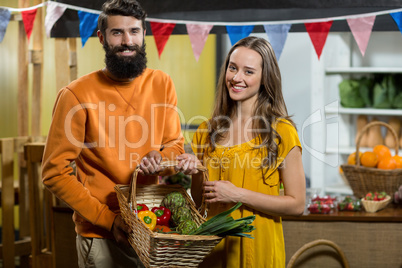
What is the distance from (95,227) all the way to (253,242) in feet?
1.87

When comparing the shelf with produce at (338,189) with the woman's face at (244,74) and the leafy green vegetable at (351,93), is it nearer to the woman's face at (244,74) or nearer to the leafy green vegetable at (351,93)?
the leafy green vegetable at (351,93)

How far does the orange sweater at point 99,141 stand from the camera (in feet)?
5.65

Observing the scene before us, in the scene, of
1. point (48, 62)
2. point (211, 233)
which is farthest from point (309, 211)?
point (48, 62)

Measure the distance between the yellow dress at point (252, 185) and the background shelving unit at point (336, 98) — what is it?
8.93ft

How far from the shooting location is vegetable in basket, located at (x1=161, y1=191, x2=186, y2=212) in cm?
166

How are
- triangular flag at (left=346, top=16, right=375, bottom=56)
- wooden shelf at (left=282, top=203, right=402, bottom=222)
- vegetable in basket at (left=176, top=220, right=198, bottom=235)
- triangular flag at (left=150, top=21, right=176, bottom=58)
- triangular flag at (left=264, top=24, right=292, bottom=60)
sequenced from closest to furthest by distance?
vegetable in basket at (left=176, top=220, right=198, bottom=235), wooden shelf at (left=282, top=203, right=402, bottom=222), triangular flag at (left=346, top=16, right=375, bottom=56), triangular flag at (left=264, top=24, right=292, bottom=60), triangular flag at (left=150, top=21, right=176, bottom=58)

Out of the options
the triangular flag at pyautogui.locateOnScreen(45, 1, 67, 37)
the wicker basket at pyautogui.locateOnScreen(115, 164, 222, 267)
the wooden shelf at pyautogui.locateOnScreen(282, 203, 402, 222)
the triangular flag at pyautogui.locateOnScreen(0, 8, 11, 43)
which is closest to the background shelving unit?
the wooden shelf at pyautogui.locateOnScreen(282, 203, 402, 222)

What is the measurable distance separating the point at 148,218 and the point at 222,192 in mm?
260

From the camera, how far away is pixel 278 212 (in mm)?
1678

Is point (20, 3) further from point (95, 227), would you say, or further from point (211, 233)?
point (211, 233)

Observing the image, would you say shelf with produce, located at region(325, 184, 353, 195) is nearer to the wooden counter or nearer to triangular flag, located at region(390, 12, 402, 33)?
the wooden counter

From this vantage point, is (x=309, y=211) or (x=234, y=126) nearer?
(x=234, y=126)

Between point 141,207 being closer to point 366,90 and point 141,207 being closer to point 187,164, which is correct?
point 187,164

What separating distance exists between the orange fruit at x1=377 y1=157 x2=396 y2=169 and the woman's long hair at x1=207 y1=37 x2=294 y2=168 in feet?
4.35
